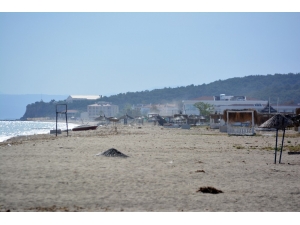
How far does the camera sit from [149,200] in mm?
8367

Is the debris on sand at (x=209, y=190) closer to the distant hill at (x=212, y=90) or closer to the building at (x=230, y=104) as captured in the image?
the building at (x=230, y=104)

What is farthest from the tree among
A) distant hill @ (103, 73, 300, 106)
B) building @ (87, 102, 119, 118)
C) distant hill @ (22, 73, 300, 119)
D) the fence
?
distant hill @ (103, 73, 300, 106)

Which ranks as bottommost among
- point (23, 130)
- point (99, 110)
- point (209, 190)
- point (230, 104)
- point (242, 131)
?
point (23, 130)

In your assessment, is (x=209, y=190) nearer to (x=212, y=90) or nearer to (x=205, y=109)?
(x=205, y=109)

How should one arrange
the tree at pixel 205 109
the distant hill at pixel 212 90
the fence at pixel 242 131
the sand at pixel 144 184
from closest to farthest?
the sand at pixel 144 184, the fence at pixel 242 131, the tree at pixel 205 109, the distant hill at pixel 212 90

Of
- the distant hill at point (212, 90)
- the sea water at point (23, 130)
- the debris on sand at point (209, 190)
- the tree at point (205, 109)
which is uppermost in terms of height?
the distant hill at point (212, 90)

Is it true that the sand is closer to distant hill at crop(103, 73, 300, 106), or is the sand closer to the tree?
the tree

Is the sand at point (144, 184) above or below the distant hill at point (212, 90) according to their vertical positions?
below

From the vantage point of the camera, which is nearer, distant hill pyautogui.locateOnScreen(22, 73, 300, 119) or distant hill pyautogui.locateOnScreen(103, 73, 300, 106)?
distant hill pyautogui.locateOnScreen(22, 73, 300, 119)

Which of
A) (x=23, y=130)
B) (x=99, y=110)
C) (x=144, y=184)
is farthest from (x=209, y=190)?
(x=99, y=110)

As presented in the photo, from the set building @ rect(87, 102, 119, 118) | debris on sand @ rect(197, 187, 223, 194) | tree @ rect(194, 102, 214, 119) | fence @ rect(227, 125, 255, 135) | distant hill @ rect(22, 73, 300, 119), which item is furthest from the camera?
distant hill @ rect(22, 73, 300, 119)

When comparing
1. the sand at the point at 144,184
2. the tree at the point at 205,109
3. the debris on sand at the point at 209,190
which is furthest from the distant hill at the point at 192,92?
the debris on sand at the point at 209,190

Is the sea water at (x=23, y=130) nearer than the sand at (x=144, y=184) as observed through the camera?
No

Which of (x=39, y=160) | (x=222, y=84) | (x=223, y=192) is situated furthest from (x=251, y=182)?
(x=222, y=84)
